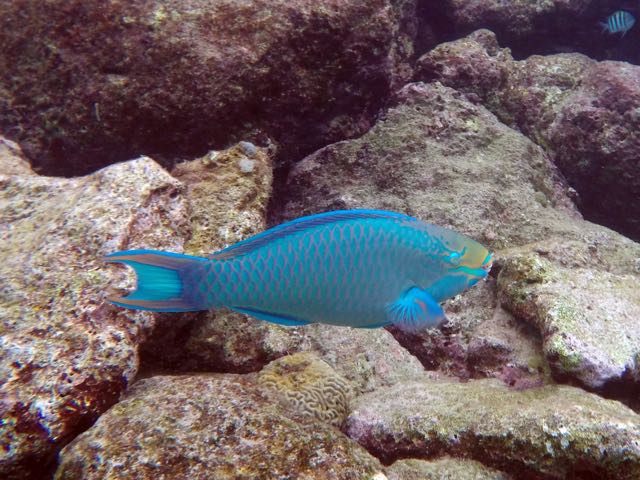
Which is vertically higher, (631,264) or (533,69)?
(533,69)

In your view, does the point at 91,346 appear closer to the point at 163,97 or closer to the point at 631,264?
the point at 163,97

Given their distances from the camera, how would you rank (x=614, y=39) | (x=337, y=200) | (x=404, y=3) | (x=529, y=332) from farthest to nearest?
(x=614, y=39), (x=404, y=3), (x=337, y=200), (x=529, y=332)

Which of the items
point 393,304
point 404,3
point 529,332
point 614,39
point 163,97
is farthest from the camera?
point 614,39

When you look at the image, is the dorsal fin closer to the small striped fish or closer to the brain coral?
the brain coral

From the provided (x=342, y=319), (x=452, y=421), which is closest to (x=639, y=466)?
(x=452, y=421)

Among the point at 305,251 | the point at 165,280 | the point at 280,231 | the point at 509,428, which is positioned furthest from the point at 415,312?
the point at 165,280

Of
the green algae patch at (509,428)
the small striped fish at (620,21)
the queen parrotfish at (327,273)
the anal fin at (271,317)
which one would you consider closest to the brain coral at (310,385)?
the green algae patch at (509,428)

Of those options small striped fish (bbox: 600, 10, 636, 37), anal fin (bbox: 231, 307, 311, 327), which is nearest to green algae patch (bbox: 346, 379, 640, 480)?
anal fin (bbox: 231, 307, 311, 327)

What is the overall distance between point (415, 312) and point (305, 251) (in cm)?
50

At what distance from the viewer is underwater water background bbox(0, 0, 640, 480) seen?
1855mm

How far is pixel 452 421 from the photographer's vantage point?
2246 mm

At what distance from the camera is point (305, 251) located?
5.44 ft

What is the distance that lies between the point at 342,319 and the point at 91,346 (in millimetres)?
1408

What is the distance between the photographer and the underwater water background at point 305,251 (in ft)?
6.09
